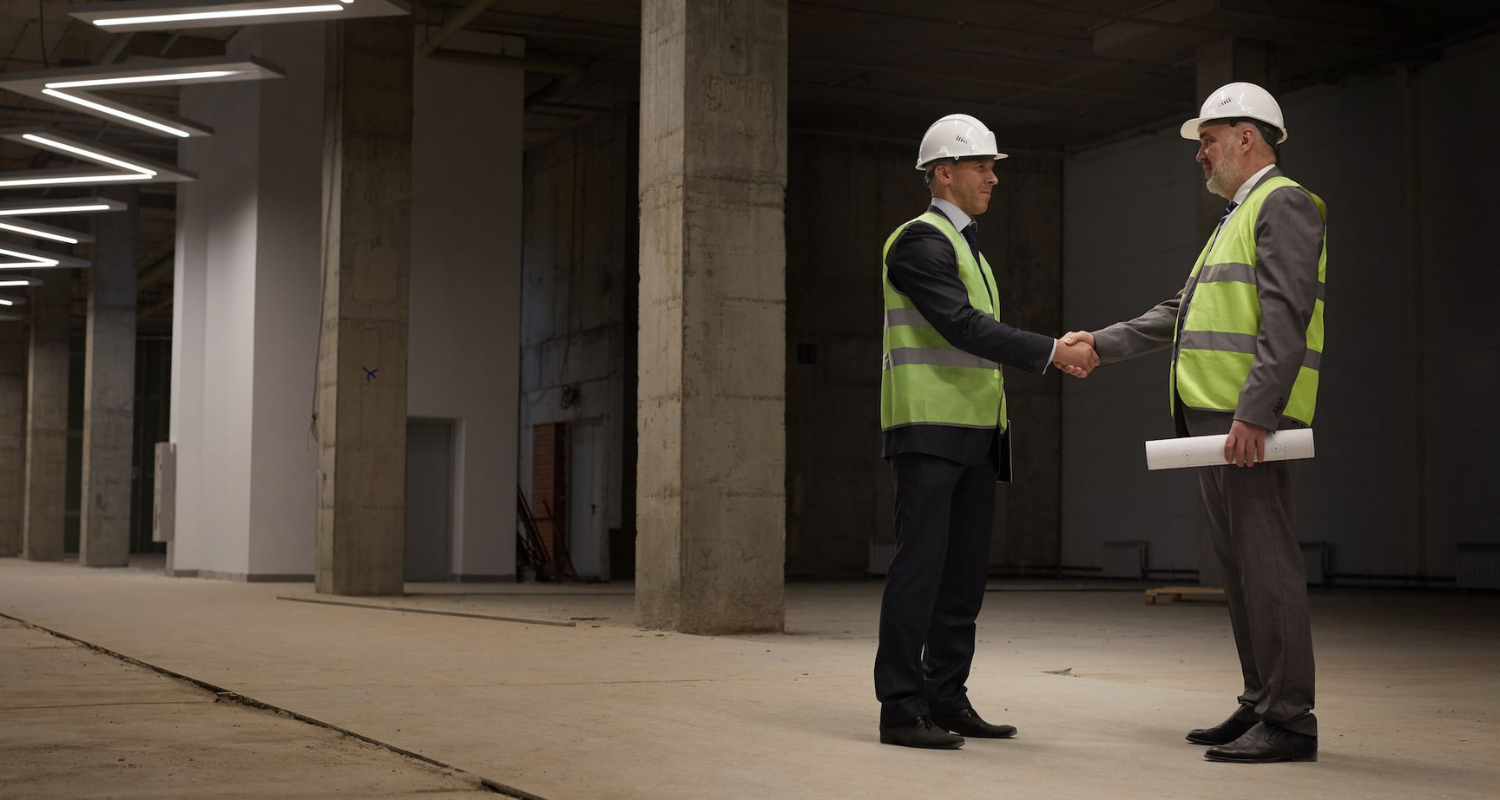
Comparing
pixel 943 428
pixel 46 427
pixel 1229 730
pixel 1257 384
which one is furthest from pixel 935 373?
pixel 46 427

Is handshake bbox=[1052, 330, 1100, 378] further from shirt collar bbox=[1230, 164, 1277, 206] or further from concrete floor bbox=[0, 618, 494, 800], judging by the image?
concrete floor bbox=[0, 618, 494, 800]

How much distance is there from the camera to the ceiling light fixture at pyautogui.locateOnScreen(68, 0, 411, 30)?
39.3ft

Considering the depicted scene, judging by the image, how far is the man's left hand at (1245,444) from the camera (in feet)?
13.2

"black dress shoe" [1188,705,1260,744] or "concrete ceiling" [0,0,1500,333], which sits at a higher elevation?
"concrete ceiling" [0,0,1500,333]

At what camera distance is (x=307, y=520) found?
18.9 metres

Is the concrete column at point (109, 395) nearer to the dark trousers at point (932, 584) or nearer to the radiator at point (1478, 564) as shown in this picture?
the radiator at point (1478, 564)

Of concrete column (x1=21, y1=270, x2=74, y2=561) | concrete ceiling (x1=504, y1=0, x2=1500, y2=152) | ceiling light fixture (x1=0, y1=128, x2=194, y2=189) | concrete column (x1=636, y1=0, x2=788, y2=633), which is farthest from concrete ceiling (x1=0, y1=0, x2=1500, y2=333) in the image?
concrete column (x1=636, y1=0, x2=788, y2=633)

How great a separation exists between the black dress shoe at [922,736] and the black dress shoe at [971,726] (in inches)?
9.1

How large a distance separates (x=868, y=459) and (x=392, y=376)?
10.2 metres

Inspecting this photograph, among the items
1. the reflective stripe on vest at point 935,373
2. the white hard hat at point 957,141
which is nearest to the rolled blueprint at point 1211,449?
the reflective stripe on vest at point 935,373

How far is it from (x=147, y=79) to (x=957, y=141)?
34.8 feet

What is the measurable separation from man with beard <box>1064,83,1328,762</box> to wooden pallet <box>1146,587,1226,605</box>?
453 inches

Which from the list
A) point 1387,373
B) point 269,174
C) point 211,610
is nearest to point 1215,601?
point 1387,373

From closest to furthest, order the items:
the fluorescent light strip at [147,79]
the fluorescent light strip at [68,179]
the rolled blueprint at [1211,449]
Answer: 1. the rolled blueprint at [1211,449]
2. the fluorescent light strip at [147,79]
3. the fluorescent light strip at [68,179]
